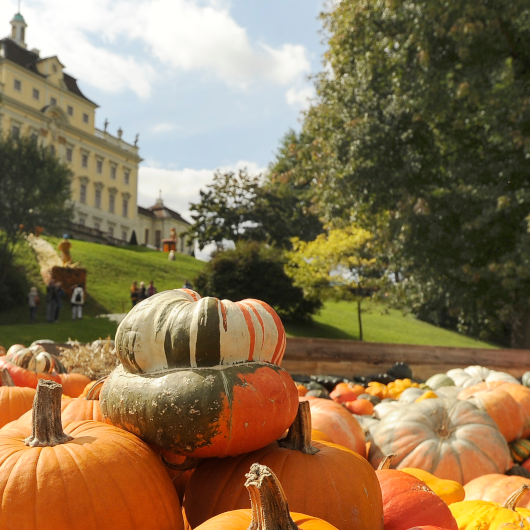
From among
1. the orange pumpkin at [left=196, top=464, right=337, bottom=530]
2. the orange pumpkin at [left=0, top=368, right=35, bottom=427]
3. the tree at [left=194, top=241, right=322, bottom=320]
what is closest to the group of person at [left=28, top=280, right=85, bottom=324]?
the tree at [left=194, top=241, right=322, bottom=320]

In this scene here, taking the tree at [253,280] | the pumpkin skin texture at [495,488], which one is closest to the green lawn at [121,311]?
the tree at [253,280]

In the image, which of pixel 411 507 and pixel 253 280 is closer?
pixel 411 507

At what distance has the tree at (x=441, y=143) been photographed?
11.2 m

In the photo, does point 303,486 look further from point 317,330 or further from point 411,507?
point 317,330

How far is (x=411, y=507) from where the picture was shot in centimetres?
173

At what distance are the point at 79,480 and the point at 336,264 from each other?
16.3m

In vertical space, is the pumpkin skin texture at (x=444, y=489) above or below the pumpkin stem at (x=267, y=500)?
below

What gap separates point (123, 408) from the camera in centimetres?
151

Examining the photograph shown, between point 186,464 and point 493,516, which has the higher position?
point 186,464

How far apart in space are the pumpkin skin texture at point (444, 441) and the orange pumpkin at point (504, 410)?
0.62 meters

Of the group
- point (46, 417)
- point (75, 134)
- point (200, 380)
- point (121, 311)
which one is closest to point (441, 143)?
point (121, 311)

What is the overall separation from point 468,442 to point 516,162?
10.3 m

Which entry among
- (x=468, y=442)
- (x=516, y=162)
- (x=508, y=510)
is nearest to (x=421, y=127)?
(x=516, y=162)

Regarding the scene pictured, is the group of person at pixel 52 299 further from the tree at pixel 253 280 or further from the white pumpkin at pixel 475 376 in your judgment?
the white pumpkin at pixel 475 376
